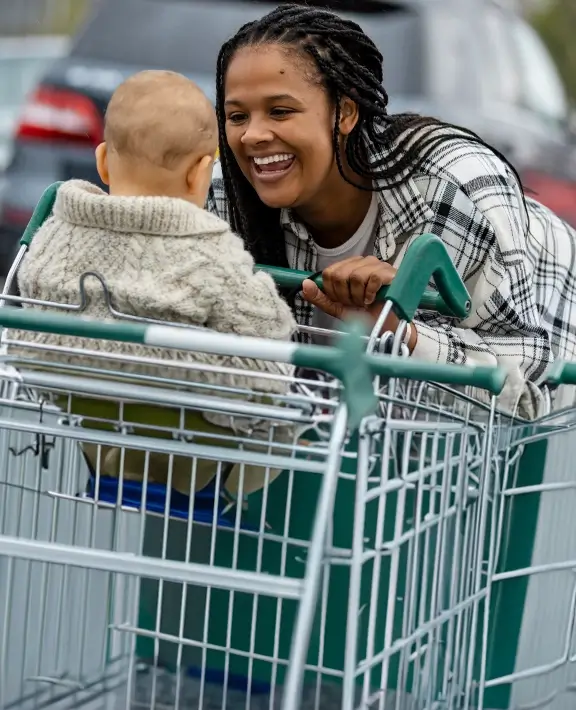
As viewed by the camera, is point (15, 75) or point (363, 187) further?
point (15, 75)

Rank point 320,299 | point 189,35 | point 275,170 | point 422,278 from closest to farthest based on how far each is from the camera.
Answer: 1. point 422,278
2. point 320,299
3. point 275,170
4. point 189,35

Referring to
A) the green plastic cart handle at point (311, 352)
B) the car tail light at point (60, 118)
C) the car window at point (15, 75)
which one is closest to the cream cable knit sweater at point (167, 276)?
the green plastic cart handle at point (311, 352)

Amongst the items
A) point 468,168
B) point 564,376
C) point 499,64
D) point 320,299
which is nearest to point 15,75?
point 499,64

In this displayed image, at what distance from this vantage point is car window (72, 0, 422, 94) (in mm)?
6461

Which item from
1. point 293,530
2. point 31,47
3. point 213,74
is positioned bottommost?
A: point 293,530

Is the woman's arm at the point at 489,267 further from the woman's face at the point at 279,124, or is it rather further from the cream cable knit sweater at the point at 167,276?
the cream cable knit sweater at the point at 167,276

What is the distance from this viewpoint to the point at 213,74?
6.33 metres

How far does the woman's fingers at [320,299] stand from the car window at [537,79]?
4670 millimetres

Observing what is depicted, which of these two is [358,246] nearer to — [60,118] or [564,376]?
[564,376]

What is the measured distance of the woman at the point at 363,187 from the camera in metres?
2.95

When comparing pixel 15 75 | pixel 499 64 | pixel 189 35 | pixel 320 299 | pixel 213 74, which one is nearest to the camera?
pixel 320 299

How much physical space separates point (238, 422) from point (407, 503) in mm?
406

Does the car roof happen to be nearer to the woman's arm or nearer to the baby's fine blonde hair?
the woman's arm

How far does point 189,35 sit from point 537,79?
1.98 metres
